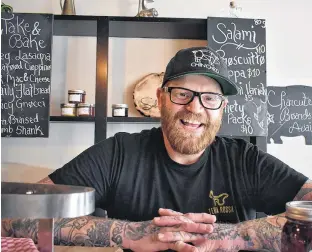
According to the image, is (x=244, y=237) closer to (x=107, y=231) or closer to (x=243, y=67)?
(x=107, y=231)

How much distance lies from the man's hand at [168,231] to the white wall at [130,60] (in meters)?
1.36

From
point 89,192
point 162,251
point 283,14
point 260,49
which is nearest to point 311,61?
point 283,14

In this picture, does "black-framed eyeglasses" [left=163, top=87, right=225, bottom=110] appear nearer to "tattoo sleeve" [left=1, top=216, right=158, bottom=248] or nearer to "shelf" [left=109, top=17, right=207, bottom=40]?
"tattoo sleeve" [left=1, top=216, right=158, bottom=248]

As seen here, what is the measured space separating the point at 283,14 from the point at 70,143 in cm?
166

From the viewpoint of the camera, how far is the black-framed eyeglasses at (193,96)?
1.41 m

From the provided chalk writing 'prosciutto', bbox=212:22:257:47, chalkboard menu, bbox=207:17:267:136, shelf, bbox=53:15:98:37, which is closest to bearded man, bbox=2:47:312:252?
chalkboard menu, bbox=207:17:267:136

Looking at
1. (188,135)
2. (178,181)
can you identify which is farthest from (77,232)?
(188,135)

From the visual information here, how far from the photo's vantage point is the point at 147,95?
2.37 meters

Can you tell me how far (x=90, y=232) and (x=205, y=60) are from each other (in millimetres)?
735

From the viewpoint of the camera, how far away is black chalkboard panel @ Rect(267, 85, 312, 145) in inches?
97.0

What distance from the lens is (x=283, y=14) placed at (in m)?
2.54

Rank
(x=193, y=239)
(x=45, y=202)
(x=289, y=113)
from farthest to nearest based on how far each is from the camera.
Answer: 1. (x=289, y=113)
2. (x=193, y=239)
3. (x=45, y=202)

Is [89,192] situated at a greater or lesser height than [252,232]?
greater

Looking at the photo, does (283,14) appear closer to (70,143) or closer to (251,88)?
(251,88)
